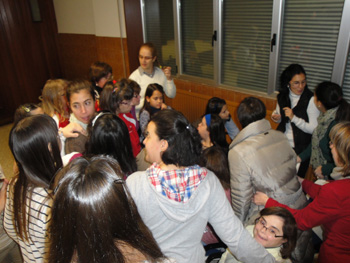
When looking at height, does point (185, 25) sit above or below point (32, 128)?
above

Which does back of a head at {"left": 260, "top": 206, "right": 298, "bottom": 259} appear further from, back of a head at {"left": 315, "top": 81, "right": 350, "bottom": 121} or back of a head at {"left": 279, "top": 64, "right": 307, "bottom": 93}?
back of a head at {"left": 279, "top": 64, "right": 307, "bottom": 93}

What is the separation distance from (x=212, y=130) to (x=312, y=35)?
1.80 metres

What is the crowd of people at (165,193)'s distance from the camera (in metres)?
0.81

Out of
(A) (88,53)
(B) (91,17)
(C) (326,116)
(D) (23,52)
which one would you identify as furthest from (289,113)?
(D) (23,52)

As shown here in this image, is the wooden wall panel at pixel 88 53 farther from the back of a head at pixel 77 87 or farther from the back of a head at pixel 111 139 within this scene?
the back of a head at pixel 111 139

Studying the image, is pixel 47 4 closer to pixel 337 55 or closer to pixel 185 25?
pixel 185 25

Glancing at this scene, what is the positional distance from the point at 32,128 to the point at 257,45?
3267 mm

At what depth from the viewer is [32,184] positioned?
123cm

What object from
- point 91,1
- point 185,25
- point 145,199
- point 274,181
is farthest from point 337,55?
point 91,1

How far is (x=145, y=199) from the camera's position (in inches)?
44.5

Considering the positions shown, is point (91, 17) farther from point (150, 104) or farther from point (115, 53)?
point (150, 104)

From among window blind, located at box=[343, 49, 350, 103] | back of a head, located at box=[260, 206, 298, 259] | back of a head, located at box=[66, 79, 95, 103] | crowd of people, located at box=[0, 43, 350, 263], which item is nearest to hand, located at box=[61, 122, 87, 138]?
crowd of people, located at box=[0, 43, 350, 263]

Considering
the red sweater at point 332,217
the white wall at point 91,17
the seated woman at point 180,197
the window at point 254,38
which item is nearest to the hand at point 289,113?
the window at point 254,38

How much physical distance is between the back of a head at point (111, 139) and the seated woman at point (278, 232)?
3.15ft
